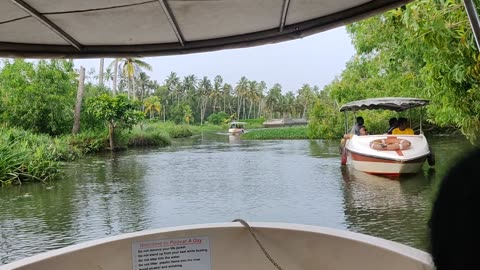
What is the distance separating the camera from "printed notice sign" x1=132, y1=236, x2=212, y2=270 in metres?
1.26

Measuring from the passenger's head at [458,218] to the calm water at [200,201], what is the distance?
3.91 meters

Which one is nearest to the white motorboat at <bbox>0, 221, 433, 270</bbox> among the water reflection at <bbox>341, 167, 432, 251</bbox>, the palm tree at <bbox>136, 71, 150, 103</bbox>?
the water reflection at <bbox>341, 167, 432, 251</bbox>

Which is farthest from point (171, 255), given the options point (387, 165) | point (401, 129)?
point (401, 129)

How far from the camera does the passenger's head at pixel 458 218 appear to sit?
0.34 m

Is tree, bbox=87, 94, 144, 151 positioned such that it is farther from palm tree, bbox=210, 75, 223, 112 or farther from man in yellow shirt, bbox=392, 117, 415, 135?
palm tree, bbox=210, 75, 223, 112

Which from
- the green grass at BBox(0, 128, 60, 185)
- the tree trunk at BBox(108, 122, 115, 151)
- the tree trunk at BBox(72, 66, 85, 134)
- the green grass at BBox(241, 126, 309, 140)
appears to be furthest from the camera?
the green grass at BBox(241, 126, 309, 140)

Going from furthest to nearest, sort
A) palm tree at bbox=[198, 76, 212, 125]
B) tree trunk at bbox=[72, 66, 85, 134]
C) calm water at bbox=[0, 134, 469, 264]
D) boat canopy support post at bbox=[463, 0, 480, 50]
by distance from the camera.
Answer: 1. palm tree at bbox=[198, 76, 212, 125]
2. tree trunk at bbox=[72, 66, 85, 134]
3. calm water at bbox=[0, 134, 469, 264]
4. boat canopy support post at bbox=[463, 0, 480, 50]

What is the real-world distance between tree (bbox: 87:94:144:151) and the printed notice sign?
46.2 ft

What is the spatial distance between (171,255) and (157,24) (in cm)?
68

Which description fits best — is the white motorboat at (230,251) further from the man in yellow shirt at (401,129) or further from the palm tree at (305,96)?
the palm tree at (305,96)

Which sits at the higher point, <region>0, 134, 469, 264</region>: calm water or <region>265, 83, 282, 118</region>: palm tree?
<region>265, 83, 282, 118</region>: palm tree

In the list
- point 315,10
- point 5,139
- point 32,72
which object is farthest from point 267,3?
point 32,72

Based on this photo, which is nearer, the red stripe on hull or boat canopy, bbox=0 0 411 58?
boat canopy, bbox=0 0 411 58

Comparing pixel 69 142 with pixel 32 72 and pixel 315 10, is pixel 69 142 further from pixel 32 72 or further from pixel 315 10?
pixel 315 10
